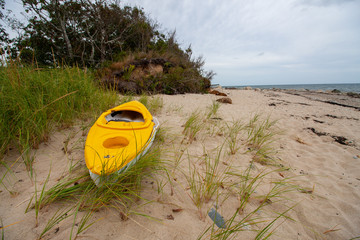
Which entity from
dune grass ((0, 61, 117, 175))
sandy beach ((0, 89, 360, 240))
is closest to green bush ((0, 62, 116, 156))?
dune grass ((0, 61, 117, 175))

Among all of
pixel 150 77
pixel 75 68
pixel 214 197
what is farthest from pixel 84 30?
pixel 214 197

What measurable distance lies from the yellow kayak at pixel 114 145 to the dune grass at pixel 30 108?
1.84 ft

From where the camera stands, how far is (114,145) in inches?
71.4

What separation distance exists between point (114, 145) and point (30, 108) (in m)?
1.24

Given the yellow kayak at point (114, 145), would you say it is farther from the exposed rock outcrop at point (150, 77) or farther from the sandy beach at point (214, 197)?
the exposed rock outcrop at point (150, 77)

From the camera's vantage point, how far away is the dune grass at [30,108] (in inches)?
65.5

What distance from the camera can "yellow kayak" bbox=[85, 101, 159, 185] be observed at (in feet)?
3.91

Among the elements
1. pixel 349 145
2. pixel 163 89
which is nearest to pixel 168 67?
pixel 163 89

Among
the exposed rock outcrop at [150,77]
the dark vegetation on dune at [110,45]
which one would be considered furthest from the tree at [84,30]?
the exposed rock outcrop at [150,77]

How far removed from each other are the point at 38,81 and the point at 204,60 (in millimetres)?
10174

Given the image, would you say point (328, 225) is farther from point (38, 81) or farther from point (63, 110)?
point (38, 81)

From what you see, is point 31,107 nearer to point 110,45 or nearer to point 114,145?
point 114,145

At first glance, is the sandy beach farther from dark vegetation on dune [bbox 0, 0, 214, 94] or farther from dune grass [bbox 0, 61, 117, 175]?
dark vegetation on dune [bbox 0, 0, 214, 94]

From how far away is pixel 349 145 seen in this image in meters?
2.69
